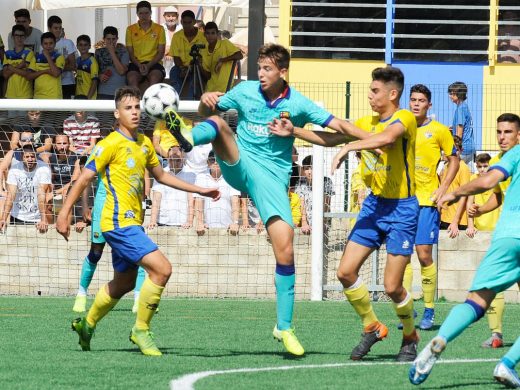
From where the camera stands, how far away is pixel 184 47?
1881 centimetres

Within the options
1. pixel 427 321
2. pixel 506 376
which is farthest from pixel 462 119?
pixel 506 376

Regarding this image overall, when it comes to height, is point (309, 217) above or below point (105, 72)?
below

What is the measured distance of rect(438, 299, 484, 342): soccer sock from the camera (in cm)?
697

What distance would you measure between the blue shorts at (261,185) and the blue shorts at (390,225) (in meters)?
0.56

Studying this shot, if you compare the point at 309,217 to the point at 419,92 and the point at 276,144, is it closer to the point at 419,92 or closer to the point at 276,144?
the point at 419,92

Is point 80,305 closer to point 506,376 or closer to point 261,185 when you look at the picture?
point 261,185

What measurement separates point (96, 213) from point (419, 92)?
3.26 m

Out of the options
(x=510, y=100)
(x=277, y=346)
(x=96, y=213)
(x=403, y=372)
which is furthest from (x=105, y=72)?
(x=403, y=372)

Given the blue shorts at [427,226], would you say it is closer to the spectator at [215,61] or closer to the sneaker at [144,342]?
the sneaker at [144,342]

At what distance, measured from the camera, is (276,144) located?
8828mm

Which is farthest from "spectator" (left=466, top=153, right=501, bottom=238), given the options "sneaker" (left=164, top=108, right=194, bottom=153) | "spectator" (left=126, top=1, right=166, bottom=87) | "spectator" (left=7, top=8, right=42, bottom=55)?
"spectator" (left=7, top=8, right=42, bottom=55)

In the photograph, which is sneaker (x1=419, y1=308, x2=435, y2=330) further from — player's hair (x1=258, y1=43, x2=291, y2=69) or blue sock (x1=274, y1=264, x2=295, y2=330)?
player's hair (x1=258, y1=43, x2=291, y2=69)

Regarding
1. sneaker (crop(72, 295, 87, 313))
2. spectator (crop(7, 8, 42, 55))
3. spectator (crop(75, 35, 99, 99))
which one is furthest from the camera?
spectator (crop(7, 8, 42, 55))

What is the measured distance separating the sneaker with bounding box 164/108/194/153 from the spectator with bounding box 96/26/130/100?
10.3 meters
